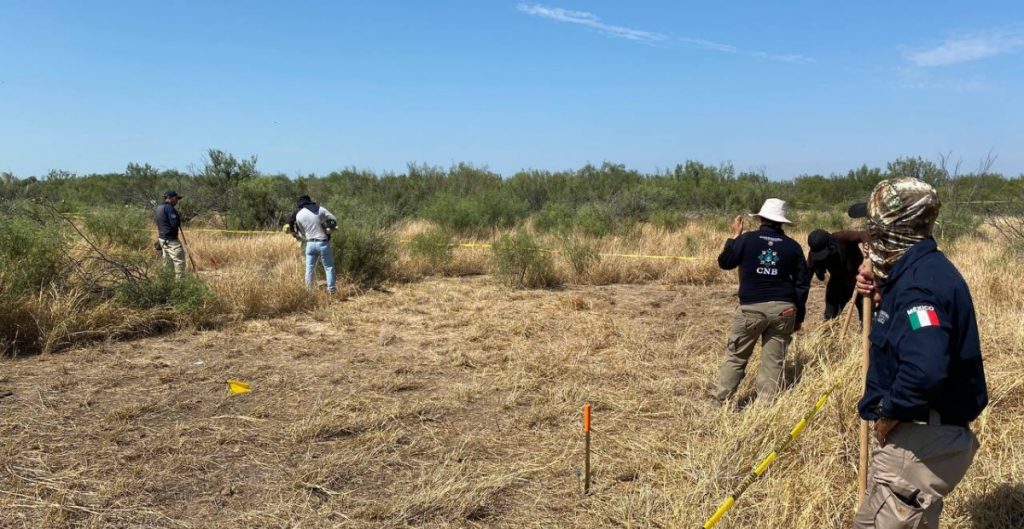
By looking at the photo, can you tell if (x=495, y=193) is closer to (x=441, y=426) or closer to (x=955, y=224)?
(x=955, y=224)

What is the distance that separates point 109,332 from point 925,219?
774 cm

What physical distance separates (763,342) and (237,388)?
4395mm

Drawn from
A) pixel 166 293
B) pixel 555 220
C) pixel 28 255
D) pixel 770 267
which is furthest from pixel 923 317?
pixel 555 220

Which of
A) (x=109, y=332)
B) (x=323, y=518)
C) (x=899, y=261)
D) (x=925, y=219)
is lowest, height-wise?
(x=323, y=518)

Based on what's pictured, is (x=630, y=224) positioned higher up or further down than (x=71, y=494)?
higher up

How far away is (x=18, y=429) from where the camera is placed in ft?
15.9

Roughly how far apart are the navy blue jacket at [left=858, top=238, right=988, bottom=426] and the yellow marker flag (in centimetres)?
497

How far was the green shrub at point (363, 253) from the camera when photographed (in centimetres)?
1077

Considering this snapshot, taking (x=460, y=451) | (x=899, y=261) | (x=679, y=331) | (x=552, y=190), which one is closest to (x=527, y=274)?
(x=679, y=331)

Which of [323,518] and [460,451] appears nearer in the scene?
[323,518]

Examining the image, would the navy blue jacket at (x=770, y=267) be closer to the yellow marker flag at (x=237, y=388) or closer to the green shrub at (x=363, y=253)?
the yellow marker flag at (x=237, y=388)

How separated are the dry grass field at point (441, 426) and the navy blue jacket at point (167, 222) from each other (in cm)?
249

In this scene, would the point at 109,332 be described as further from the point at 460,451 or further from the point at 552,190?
the point at 552,190

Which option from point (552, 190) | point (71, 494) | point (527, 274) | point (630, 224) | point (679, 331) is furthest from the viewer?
point (552, 190)
